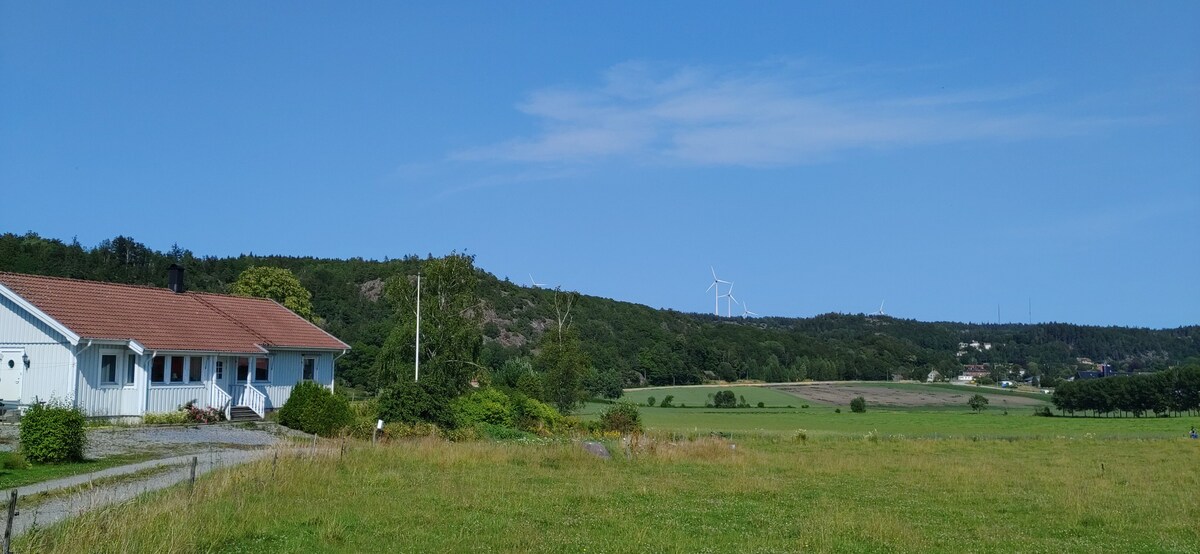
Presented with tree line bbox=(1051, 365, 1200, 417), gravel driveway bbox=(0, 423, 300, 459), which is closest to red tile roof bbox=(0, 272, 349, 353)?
gravel driveway bbox=(0, 423, 300, 459)

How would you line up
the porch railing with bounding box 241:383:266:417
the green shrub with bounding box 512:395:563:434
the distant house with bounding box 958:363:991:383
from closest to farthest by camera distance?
the porch railing with bounding box 241:383:266:417, the green shrub with bounding box 512:395:563:434, the distant house with bounding box 958:363:991:383

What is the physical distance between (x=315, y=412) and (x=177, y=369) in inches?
249

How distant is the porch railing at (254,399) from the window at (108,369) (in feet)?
18.6

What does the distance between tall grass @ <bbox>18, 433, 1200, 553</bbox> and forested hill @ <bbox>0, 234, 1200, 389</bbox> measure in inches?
1717

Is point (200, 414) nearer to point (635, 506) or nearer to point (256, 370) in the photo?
point (256, 370)

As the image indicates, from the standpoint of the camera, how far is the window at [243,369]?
41438 millimetres

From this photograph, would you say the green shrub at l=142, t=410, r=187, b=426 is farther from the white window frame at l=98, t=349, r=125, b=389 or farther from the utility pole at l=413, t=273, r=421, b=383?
the utility pole at l=413, t=273, r=421, b=383

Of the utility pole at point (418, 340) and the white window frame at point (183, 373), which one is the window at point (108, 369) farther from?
the utility pole at point (418, 340)

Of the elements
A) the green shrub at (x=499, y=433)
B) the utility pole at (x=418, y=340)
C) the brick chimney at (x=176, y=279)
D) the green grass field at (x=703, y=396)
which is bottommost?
the green grass field at (x=703, y=396)

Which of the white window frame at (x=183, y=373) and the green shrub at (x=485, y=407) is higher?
the white window frame at (x=183, y=373)

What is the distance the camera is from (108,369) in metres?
35.9

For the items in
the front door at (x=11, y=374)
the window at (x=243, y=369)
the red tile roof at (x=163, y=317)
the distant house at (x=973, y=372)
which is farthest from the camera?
the distant house at (x=973, y=372)

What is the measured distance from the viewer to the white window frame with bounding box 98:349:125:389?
35.5 metres

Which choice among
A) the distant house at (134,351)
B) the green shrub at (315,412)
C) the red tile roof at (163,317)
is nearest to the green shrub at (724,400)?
the red tile roof at (163,317)
